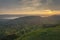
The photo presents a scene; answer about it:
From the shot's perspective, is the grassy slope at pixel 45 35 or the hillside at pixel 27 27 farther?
the hillside at pixel 27 27

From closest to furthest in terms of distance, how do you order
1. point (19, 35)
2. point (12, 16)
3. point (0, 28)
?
point (19, 35) → point (0, 28) → point (12, 16)

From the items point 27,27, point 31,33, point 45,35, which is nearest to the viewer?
point 45,35

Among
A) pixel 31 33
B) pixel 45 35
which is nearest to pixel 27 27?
pixel 31 33

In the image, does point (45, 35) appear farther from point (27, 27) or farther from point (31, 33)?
point (27, 27)

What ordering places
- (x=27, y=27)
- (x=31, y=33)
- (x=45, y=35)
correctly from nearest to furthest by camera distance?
(x=45, y=35), (x=31, y=33), (x=27, y=27)

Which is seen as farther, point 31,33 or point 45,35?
point 31,33

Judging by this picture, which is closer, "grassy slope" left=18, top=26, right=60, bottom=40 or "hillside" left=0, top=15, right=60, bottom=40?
"grassy slope" left=18, top=26, right=60, bottom=40

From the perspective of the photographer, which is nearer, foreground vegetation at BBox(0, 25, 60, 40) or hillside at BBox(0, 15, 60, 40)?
foreground vegetation at BBox(0, 25, 60, 40)

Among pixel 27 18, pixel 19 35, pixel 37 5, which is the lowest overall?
pixel 19 35

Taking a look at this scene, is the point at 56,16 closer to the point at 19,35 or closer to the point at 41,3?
the point at 41,3

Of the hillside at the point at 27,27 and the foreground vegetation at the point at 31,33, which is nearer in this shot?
the foreground vegetation at the point at 31,33

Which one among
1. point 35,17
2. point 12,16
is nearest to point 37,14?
point 35,17
